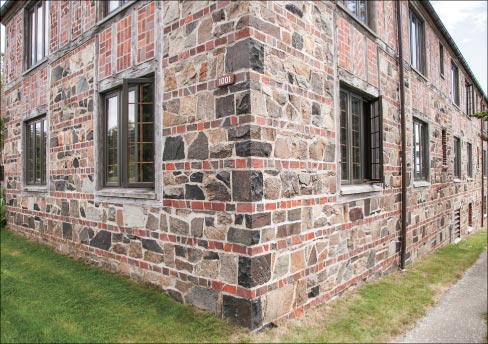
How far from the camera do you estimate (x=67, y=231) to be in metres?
6.63

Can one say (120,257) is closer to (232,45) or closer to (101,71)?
(101,71)

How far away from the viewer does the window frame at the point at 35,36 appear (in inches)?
308

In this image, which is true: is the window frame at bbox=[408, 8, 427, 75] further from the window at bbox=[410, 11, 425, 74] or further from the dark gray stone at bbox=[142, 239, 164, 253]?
the dark gray stone at bbox=[142, 239, 164, 253]

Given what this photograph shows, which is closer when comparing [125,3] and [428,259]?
[125,3]

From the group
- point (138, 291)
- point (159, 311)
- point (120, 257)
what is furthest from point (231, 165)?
point (120, 257)

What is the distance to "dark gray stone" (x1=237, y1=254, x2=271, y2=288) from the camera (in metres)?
3.63

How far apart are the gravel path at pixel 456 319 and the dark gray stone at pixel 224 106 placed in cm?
295

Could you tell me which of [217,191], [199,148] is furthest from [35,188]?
[217,191]

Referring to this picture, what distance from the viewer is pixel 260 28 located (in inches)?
151

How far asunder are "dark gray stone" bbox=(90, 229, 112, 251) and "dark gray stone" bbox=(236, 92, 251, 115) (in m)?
3.11

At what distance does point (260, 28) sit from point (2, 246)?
7.03 m

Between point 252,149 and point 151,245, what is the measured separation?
2.09 meters

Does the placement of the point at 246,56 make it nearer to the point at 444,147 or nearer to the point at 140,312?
the point at 140,312

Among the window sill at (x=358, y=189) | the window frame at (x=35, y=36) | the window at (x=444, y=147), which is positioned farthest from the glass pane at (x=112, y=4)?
the window at (x=444, y=147)
